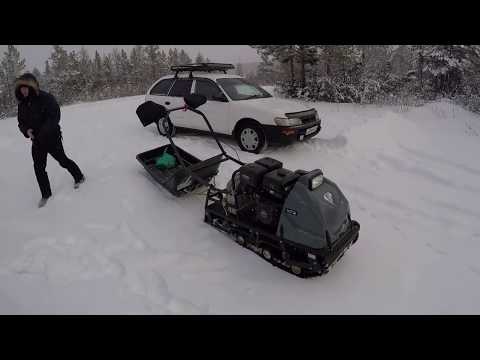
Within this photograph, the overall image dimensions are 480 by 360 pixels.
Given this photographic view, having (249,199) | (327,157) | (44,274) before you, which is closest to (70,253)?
(44,274)

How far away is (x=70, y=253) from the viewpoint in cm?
376

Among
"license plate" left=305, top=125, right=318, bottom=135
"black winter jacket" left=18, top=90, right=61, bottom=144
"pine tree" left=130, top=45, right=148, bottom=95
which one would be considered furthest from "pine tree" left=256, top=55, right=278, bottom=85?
"pine tree" left=130, top=45, right=148, bottom=95

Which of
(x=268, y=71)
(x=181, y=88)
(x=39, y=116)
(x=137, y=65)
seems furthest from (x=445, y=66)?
(x=137, y=65)

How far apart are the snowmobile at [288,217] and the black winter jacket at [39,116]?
2.69 metres

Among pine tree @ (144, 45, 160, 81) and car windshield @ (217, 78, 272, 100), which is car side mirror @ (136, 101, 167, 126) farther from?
pine tree @ (144, 45, 160, 81)

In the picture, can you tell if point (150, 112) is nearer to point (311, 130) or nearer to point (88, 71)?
point (311, 130)

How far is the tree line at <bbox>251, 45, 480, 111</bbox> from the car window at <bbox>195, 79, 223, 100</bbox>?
6259 mm

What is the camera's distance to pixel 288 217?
3.25 metres

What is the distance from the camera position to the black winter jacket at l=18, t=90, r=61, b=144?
4.53 m

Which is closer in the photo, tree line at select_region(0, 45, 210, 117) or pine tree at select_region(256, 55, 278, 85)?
pine tree at select_region(256, 55, 278, 85)

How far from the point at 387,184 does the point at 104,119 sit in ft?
28.7

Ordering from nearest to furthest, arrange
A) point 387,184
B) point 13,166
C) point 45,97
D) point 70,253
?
point 70,253 → point 45,97 → point 387,184 → point 13,166

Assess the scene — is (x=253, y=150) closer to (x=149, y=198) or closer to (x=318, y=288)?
(x=149, y=198)

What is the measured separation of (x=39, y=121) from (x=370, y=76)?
12.2 m
